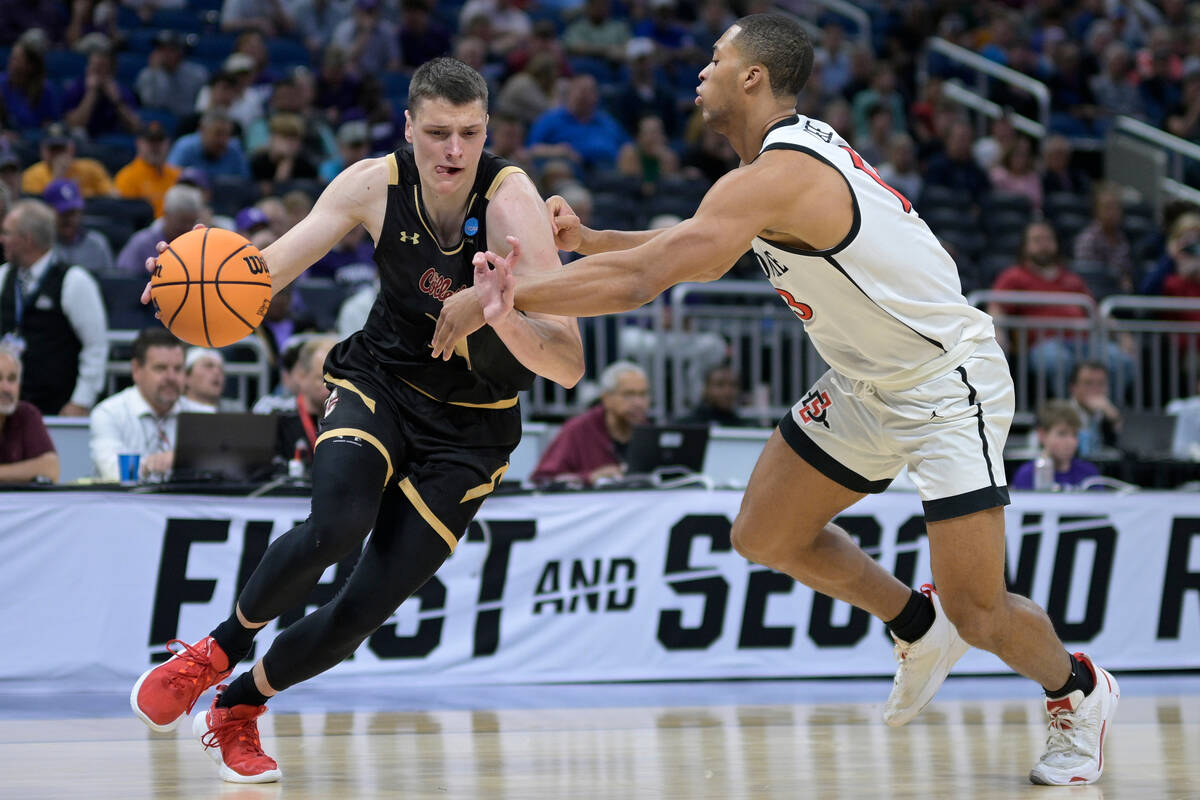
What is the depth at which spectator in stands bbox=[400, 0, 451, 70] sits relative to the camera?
571 inches

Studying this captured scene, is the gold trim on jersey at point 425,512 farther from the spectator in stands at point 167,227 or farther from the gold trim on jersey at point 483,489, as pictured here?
the spectator in stands at point 167,227

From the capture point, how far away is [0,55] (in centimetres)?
1293

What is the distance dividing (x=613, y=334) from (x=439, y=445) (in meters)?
6.05

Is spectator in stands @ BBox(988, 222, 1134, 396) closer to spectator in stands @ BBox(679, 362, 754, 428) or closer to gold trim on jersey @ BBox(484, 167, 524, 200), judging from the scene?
spectator in stands @ BBox(679, 362, 754, 428)

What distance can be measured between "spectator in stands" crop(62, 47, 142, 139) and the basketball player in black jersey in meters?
8.55

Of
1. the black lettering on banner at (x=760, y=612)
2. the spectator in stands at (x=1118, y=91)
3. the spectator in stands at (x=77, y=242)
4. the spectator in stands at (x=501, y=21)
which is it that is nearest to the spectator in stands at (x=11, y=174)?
the spectator in stands at (x=77, y=242)

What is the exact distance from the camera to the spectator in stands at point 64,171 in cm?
1102

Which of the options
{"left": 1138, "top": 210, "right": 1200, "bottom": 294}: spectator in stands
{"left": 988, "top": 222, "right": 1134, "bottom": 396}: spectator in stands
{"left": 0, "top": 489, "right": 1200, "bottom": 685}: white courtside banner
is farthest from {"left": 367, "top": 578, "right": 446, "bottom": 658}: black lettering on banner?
{"left": 1138, "top": 210, "right": 1200, "bottom": 294}: spectator in stands

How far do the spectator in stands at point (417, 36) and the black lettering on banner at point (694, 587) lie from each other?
7.96 meters

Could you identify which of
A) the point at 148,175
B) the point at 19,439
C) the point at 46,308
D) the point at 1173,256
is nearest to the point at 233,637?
the point at 19,439

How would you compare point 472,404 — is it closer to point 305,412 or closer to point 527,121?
point 305,412

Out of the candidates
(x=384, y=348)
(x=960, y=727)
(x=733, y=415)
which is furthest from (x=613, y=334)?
(x=384, y=348)

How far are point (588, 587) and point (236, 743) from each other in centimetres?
343

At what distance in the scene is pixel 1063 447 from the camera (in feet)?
30.0
